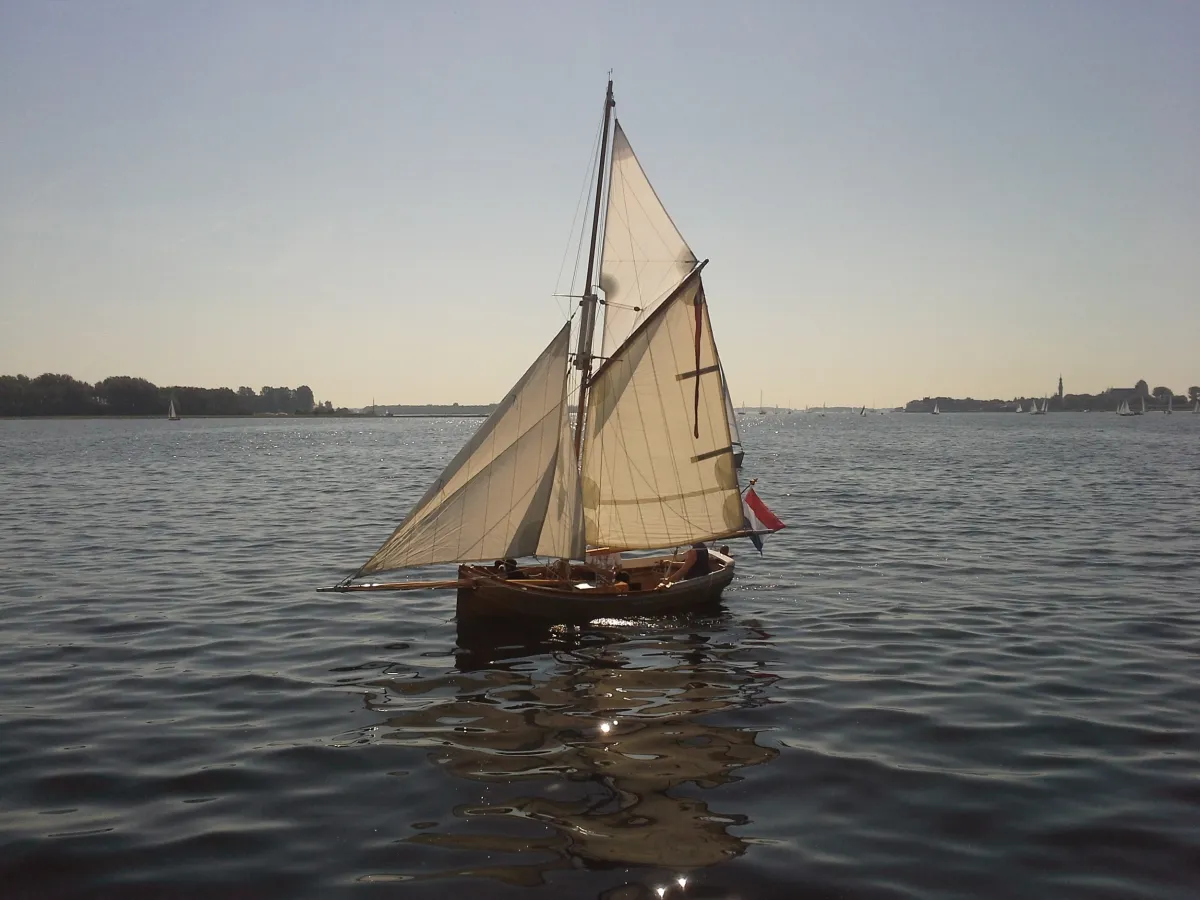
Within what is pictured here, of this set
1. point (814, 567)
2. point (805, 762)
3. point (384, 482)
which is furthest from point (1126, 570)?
point (384, 482)

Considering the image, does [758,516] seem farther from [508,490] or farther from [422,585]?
[422,585]

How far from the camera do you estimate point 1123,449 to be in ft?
342

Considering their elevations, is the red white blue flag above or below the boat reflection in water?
above

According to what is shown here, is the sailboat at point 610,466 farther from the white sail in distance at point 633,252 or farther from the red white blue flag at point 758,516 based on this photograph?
the red white blue flag at point 758,516

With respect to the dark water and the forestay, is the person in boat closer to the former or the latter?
the forestay

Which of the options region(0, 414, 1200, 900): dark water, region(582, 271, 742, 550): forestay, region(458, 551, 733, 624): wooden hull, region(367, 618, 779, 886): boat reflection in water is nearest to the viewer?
region(0, 414, 1200, 900): dark water

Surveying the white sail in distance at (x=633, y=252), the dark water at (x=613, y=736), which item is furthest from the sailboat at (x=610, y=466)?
the dark water at (x=613, y=736)

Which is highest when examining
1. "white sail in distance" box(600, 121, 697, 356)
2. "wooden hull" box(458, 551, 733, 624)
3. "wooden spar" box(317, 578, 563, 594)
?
"white sail in distance" box(600, 121, 697, 356)

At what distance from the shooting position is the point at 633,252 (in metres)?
24.5

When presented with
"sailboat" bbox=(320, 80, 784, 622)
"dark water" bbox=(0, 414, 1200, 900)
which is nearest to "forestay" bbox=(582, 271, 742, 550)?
"sailboat" bbox=(320, 80, 784, 622)

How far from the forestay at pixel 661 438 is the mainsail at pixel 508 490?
2.02m

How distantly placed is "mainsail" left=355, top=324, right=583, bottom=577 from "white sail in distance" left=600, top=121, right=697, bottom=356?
9.31ft

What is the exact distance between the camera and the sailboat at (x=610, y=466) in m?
21.8

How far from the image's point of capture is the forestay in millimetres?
24500
